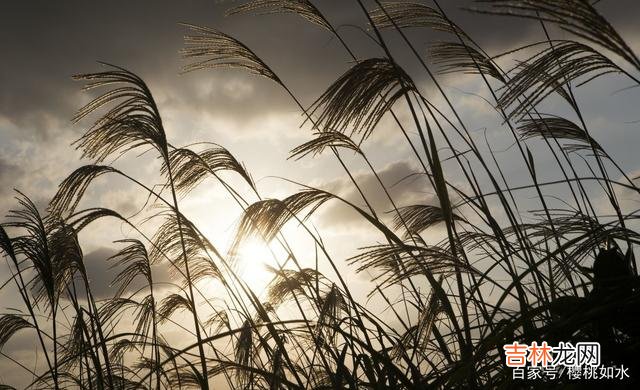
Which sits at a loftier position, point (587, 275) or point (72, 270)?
point (72, 270)

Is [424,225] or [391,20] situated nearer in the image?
[391,20]

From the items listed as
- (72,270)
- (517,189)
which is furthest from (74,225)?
(517,189)

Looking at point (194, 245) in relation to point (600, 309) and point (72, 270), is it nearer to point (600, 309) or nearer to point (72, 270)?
point (72, 270)

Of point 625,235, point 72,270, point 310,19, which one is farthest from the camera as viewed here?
point 72,270

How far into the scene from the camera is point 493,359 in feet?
6.64

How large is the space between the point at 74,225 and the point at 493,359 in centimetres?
295

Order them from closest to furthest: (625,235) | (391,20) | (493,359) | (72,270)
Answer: (493,359), (625,235), (391,20), (72,270)

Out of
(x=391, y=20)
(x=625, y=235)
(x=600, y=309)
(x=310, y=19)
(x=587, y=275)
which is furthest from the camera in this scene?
(x=310, y=19)

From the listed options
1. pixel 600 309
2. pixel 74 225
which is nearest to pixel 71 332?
pixel 74 225

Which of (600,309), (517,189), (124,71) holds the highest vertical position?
(124,71)

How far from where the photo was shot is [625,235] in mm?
2279

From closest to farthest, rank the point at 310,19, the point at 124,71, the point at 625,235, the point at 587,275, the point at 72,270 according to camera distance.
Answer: the point at 625,235 < the point at 587,275 < the point at 310,19 < the point at 124,71 < the point at 72,270

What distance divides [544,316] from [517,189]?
866 mm

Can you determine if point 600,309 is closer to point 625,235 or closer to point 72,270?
point 625,235
